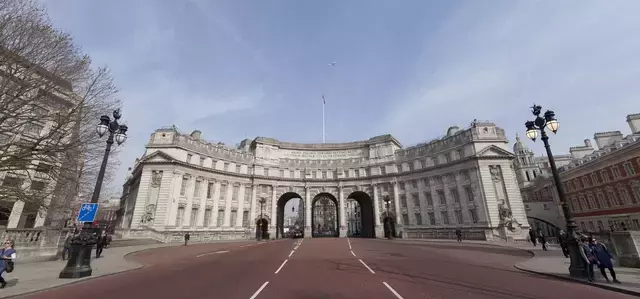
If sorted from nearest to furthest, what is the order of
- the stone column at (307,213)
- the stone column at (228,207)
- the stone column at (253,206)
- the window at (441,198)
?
the window at (441,198) → the stone column at (228,207) → the stone column at (253,206) → the stone column at (307,213)

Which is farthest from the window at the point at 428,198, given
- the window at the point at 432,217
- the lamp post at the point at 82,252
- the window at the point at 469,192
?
the lamp post at the point at 82,252

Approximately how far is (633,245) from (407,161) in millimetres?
39088

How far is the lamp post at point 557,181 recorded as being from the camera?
1067cm

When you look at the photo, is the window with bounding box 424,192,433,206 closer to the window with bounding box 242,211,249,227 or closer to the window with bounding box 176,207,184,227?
Result: the window with bounding box 242,211,249,227

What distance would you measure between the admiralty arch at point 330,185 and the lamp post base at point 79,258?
95.7 ft

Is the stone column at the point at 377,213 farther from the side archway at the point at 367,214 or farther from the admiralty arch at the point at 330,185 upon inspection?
the side archway at the point at 367,214

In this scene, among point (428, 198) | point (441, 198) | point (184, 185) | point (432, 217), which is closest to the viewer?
point (184, 185)

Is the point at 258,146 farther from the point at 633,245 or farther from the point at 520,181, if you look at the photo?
the point at 520,181

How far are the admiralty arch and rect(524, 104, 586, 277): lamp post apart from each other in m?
27.5

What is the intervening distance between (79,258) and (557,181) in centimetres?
2156

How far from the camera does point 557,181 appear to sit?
1204cm

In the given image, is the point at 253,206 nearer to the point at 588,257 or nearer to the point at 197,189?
the point at 197,189

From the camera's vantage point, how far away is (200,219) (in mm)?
43625

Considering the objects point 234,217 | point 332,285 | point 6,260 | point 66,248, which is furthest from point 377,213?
point 6,260
